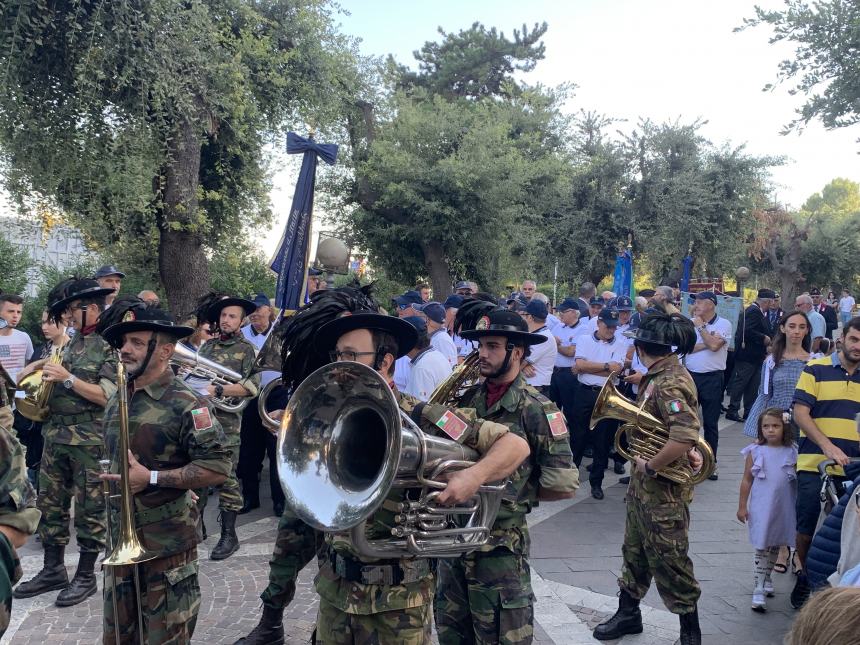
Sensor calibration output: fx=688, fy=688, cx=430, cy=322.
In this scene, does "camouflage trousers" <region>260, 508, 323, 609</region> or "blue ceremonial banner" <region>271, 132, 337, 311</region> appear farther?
"blue ceremonial banner" <region>271, 132, 337, 311</region>

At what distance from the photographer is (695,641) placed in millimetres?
4230

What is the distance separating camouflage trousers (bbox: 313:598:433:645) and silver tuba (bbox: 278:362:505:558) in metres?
0.32

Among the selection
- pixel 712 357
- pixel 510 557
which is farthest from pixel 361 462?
pixel 712 357

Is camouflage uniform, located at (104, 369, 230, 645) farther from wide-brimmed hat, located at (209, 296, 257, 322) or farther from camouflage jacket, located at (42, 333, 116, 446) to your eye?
wide-brimmed hat, located at (209, 296, 257, 322)

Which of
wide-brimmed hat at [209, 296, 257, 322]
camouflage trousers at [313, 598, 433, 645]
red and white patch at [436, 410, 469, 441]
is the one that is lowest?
camouflage trousers at [313, 598, 433, 645]

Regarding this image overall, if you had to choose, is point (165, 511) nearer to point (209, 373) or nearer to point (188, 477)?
point (188, 477)

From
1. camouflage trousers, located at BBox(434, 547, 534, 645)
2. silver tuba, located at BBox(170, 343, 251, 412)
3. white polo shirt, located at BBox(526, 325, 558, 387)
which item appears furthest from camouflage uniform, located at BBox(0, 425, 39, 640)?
white polo shirt, located at BBox(526, 325, 558, 387)

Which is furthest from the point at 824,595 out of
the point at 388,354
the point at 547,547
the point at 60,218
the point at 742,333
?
the point at 60,218

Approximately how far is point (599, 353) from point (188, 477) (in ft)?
19.1

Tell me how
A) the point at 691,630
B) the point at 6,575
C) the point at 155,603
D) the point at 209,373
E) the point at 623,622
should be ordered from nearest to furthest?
1. the point at 6,575
2. the point at 155,603
3. the point at 691,630
4. the point at 623,622
5. the point at 209,373

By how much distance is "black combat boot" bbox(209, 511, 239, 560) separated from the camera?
5.81 m

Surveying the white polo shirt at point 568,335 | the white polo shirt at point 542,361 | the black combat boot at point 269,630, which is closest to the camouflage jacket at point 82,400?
the black combat boot at point 269,630

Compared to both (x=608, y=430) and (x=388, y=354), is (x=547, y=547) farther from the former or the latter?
(x=388, y=354)

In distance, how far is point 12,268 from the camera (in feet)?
41.8
